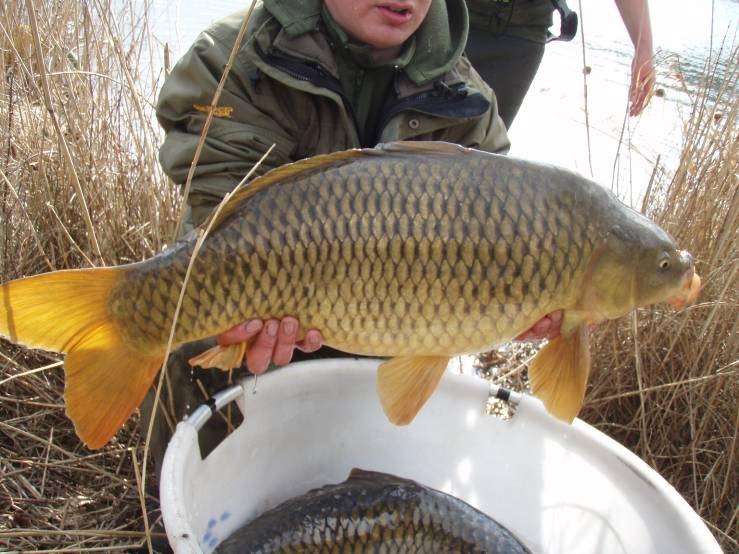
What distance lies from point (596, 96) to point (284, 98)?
2.67 meters

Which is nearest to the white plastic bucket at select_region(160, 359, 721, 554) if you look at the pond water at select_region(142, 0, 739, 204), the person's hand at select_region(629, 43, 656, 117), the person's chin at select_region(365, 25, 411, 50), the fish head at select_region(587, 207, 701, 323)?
the fish head at select_region(587, 207, 701, 323)

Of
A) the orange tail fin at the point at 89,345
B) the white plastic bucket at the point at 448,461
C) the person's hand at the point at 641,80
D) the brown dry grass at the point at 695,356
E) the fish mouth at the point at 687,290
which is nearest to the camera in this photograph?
the orange tail fin at the point at 89,345

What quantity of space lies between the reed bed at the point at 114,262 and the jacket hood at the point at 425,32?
0.28 metres

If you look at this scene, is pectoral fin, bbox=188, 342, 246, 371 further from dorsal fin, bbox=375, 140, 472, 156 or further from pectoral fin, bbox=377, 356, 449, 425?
dorsal fin, bbox=375, 140, 472, 156

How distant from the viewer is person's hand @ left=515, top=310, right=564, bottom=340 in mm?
1011

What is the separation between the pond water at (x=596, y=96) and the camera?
2.59 m

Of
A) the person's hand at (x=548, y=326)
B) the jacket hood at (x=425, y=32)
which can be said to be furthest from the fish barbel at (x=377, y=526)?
the jacket hood at (x=425, y=32)

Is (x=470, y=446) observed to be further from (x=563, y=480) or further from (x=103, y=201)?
(x=103, y=201)

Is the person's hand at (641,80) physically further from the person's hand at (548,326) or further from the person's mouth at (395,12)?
the person's hand at (548,326)

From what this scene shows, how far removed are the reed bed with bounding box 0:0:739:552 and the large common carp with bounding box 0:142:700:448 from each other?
237 mm

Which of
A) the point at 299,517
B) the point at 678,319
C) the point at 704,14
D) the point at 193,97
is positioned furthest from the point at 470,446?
the point at 704,14

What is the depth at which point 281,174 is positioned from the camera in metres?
0.93

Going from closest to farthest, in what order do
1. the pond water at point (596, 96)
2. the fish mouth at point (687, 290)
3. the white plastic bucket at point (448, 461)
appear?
1. the fish mouth at point (687, 290)
2. the white plastic bucket at point (448, 461)
3. the pond water at point (596, 96)

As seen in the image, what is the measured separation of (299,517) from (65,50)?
4.32 feet
